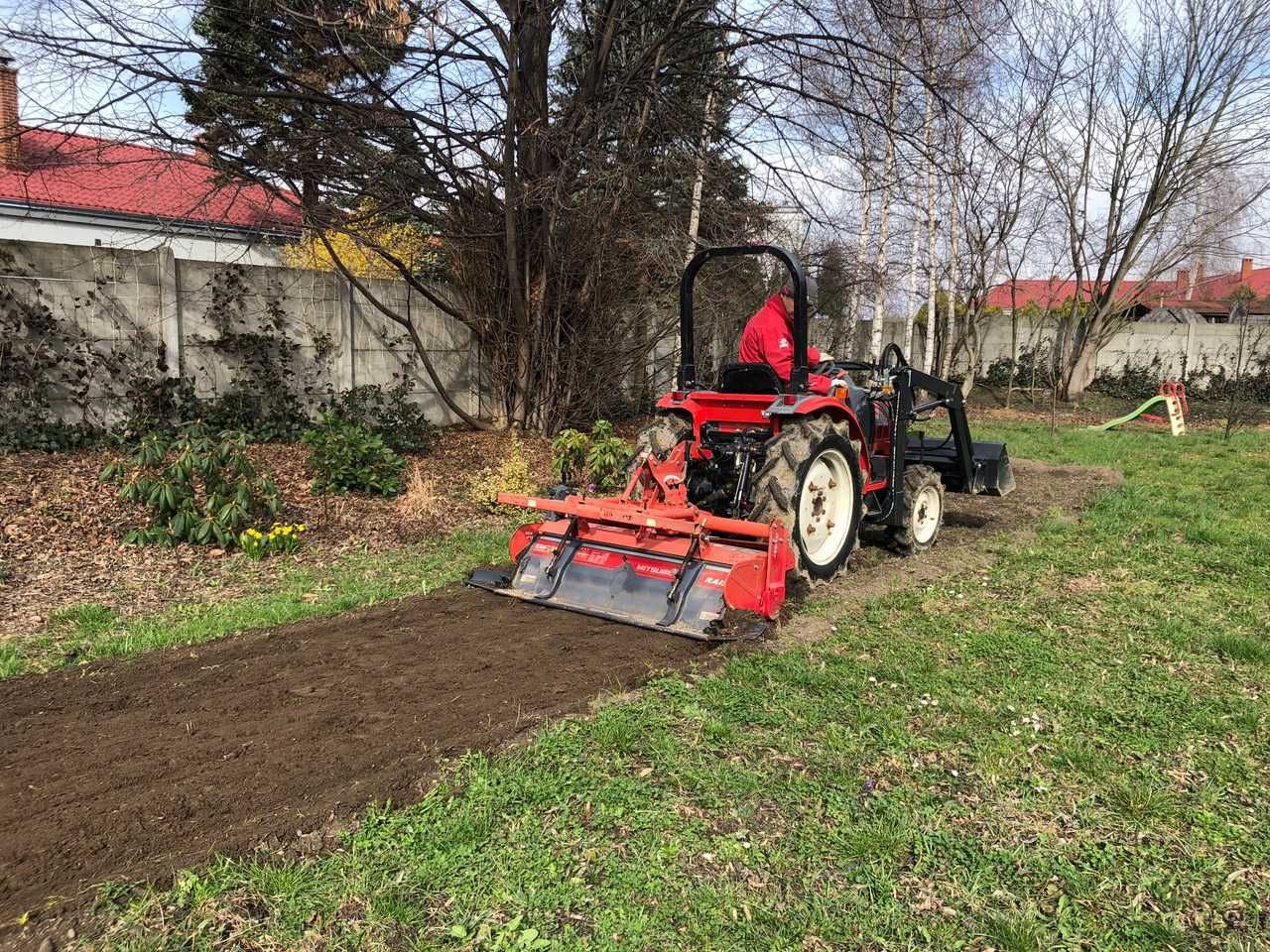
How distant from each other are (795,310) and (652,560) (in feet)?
6.31

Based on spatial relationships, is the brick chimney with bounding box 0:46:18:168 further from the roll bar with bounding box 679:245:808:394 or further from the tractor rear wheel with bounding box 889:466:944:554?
the tractor rear wheel with bounding box 889:466:944:554

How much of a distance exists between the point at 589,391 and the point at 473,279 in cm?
202

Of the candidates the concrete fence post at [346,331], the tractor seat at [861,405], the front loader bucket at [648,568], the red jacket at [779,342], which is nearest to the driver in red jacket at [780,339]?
the red jacket at [779,342]

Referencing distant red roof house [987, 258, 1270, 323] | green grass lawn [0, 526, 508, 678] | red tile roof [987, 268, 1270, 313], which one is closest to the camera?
green grass lawn [0, 526, 508, 678]

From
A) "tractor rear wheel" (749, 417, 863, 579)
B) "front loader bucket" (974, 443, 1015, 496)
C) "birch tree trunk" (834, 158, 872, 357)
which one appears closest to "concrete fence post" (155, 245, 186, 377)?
"tractor rear wheel" (749, 417, 863, 579)

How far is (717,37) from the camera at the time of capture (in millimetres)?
10367

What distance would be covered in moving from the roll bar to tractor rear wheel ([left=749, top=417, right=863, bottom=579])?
348mm

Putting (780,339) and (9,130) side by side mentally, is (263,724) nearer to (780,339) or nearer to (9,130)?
(780,339)

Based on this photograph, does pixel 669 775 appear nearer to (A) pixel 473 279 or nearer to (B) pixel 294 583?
(B) pixel 294 583

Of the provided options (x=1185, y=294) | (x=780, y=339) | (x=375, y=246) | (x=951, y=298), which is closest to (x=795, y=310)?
(x=780, y=339)

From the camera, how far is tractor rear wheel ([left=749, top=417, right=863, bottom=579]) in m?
5.36

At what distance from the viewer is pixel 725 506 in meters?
6.00

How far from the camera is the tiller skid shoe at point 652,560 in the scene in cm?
482

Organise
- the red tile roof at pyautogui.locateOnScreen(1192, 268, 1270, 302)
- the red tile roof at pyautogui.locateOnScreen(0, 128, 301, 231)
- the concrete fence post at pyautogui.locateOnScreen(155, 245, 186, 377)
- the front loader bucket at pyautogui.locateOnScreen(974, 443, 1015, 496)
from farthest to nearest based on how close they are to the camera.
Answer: the red tile roof at pyautogui.locateOnScreen(1192, 268, 1270, 302), the concrete fence post at pyautogui.locateOnScreen(155, 245, 186, 377), the front loader bucket at pyautogui.locateOnScreen(974, 443, 1015, 496), the red tile roof at pyautogui.locateOnScreen(0, 128, 301, 231)
